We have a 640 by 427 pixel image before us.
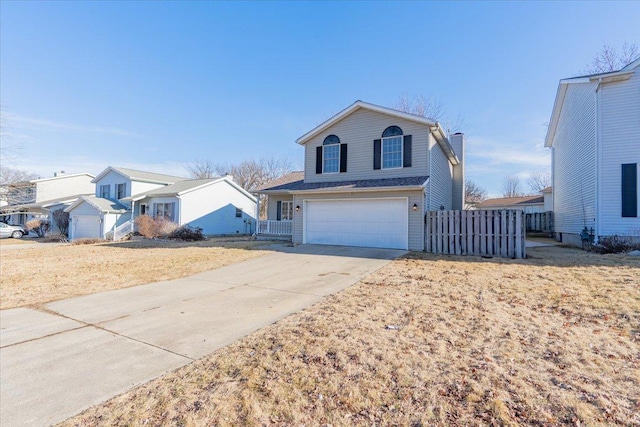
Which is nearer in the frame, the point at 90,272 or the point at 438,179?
the point at 90,272

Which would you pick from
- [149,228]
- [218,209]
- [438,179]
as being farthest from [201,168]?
[438,179]

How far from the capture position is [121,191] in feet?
83.9

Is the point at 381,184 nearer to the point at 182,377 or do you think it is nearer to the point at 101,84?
the point at 182,377

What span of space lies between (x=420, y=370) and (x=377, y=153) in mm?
11984

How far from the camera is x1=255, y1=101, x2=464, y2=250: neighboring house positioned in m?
12.4

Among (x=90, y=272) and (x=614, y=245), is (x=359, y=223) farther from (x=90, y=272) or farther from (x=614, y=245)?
(x=90, y=272)

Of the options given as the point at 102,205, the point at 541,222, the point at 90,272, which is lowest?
the point at 90,272

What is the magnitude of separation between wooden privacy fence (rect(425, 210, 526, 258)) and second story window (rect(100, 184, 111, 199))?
27.4 metres

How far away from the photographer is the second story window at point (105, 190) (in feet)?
87.3

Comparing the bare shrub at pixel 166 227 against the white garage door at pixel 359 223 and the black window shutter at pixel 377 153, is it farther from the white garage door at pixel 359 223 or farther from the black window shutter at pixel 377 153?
the black window shutter at pixel 377 153

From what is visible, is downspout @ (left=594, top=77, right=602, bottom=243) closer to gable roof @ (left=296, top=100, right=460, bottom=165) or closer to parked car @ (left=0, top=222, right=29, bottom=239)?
gable roof @ (left=296, top=100, right=460, bottom=165)

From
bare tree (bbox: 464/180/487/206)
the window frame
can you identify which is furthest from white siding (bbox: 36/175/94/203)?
bare tree (bbox: 464/180/487/206)

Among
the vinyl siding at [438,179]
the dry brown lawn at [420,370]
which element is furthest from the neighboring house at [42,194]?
the dry brown lawn at [420,370]

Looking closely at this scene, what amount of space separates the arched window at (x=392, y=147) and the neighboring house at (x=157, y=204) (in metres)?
15.1
